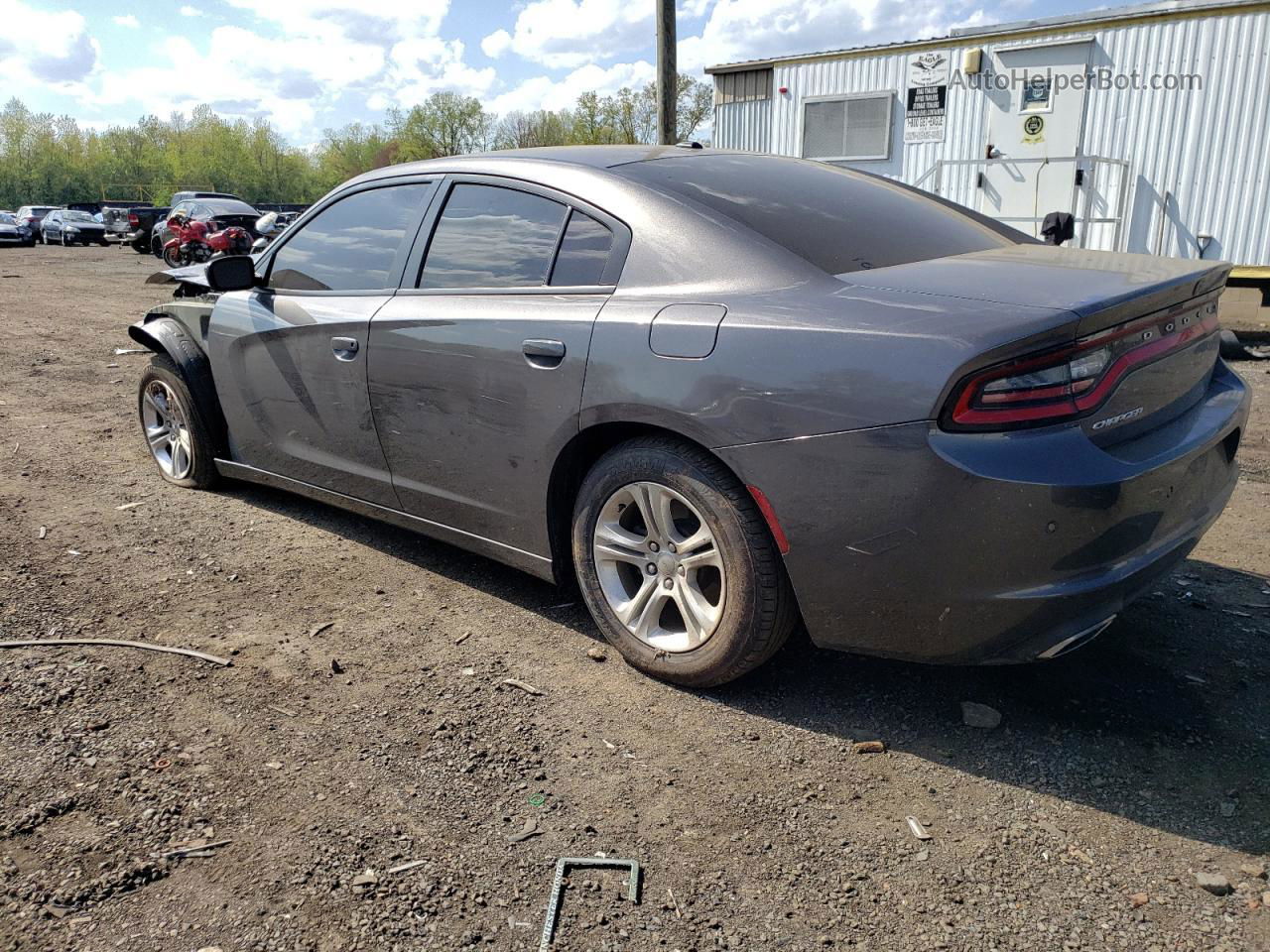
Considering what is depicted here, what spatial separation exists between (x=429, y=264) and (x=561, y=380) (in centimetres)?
93

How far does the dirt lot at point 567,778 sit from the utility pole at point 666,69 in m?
8.67

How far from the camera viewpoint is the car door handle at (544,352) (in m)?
3.13

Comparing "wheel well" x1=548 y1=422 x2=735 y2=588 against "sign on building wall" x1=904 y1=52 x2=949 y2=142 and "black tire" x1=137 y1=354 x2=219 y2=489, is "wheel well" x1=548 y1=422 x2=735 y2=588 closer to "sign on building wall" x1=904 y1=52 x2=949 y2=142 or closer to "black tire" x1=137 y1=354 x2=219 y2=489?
"black tire" x1=137 y1=354 x2=219 y2=489

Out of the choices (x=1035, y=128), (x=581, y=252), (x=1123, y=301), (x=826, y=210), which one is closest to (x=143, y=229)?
(x=1035, y=128)

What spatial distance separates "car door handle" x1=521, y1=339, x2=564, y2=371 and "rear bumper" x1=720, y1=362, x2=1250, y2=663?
700mm

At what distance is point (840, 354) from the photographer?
2521 mm

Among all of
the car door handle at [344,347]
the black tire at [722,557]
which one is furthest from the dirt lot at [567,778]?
the car door handle at [344,347]

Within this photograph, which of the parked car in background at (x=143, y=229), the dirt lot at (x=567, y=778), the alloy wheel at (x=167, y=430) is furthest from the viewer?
the parked car in background at (x=143, y=229)

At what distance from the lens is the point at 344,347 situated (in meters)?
3.86

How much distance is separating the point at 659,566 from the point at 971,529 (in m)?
1.00

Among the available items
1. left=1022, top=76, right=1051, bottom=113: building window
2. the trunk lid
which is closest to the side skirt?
the trunk lid

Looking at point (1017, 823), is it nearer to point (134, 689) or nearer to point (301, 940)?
point (301, 940)

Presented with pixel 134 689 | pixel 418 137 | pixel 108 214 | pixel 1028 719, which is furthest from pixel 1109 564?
pixel 418 137

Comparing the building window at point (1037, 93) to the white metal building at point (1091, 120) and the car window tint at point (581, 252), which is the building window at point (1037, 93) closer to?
the white metal building at point (1091, 120)
